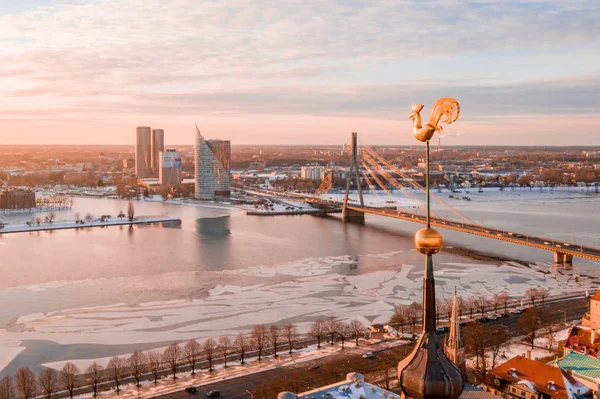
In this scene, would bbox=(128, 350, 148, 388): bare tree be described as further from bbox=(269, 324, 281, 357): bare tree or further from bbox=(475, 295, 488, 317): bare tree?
bbox=(475, 295, 488, 317): bare tree

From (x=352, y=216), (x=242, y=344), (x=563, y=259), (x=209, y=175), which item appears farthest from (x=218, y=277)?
(x=209, y=175)

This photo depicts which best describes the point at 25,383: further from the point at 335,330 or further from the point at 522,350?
the point at 522,350

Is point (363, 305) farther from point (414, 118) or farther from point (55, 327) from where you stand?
point (414, 118)

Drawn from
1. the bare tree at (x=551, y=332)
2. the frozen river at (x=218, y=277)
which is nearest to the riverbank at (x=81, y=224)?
the frozen river at (x=218, y=277)

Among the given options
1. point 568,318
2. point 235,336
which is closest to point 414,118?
point 235,336

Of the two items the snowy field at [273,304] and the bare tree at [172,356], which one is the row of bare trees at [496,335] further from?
the bare tree at [172,356]

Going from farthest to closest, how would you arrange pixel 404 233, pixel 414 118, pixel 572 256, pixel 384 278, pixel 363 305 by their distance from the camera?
pixel 404 233 < pixel 572 256 < pixel 384 278 < pixel 363 305 < pixel 414 118
